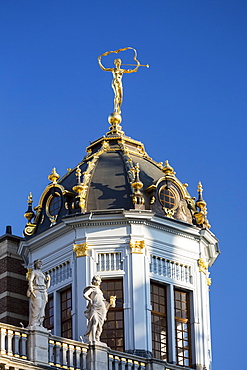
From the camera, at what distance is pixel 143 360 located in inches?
1781

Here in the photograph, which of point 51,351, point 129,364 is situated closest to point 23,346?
point 51,351

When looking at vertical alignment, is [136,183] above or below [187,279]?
above

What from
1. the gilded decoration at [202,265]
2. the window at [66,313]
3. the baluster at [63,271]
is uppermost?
the gilded decoration at [202,265]

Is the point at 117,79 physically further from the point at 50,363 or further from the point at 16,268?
the point at 50,363

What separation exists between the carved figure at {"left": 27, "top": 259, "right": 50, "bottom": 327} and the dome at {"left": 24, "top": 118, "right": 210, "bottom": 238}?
6.77 meters

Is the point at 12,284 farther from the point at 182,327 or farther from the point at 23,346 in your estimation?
the point at 23,346

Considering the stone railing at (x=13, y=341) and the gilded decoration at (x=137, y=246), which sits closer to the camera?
the stone railing at (x=13, y=341)

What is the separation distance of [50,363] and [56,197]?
10975 millimetres

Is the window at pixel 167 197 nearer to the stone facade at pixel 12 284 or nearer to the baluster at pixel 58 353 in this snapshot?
the stone facade at pixel 12 284

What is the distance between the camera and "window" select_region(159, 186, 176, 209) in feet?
168

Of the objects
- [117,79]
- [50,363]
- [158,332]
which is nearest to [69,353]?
[50,363]

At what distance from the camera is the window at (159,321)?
4838cm

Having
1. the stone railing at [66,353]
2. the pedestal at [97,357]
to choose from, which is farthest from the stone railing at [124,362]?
the stone railing at [66,353]

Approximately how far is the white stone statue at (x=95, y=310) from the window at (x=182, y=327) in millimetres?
5274
